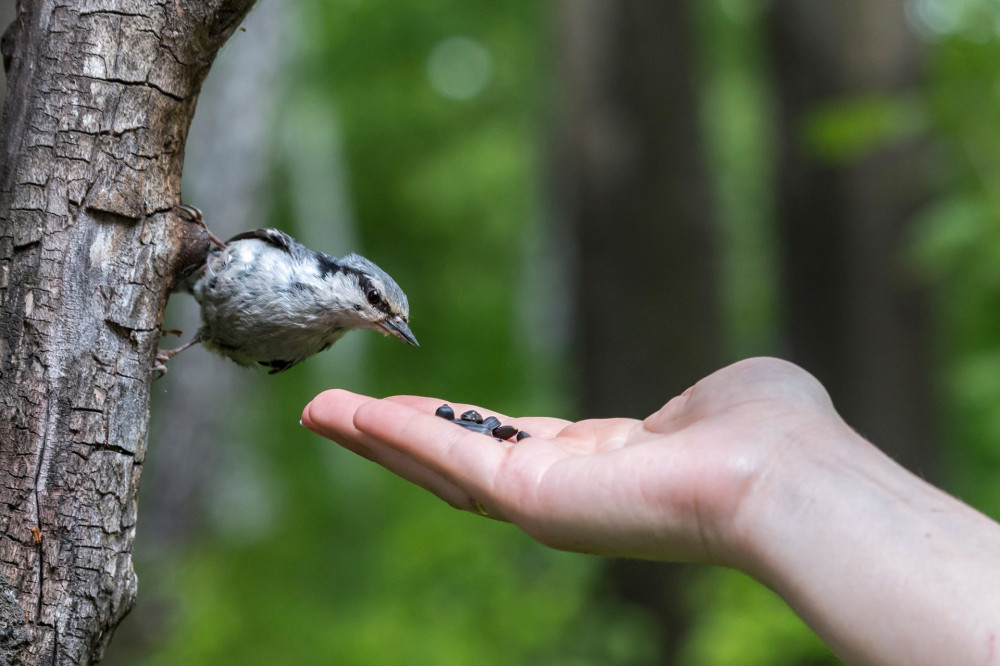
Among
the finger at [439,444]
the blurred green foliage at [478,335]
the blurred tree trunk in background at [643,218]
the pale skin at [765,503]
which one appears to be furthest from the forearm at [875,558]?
the blurred tree trunk in background at [643,218]

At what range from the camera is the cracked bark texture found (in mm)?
2070

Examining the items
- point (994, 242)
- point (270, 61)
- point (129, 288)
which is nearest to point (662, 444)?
point (129, 288)

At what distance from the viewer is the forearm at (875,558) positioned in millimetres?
1725

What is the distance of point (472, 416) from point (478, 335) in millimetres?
16982

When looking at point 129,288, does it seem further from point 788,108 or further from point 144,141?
point 788,108

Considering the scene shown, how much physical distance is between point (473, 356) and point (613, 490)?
17004mm

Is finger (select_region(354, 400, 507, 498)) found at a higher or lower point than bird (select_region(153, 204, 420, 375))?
lower

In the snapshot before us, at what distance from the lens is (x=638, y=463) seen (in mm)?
2078

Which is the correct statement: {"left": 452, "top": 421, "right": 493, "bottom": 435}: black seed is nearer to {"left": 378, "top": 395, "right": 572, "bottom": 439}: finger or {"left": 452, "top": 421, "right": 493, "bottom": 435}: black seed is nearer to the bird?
{"left": 378, "top": 395, "right": 572, "bottom": 439}: finger

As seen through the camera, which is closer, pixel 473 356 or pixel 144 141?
pixel 144 141

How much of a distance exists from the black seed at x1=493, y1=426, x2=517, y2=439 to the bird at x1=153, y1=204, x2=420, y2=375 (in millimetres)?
824

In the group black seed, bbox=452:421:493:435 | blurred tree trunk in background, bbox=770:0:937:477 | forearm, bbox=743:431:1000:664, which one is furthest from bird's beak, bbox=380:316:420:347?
blurred tree trunk in background, bbox=770:0:937:477

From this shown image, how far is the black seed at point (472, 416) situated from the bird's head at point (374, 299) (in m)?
0.58

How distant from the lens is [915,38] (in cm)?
631
